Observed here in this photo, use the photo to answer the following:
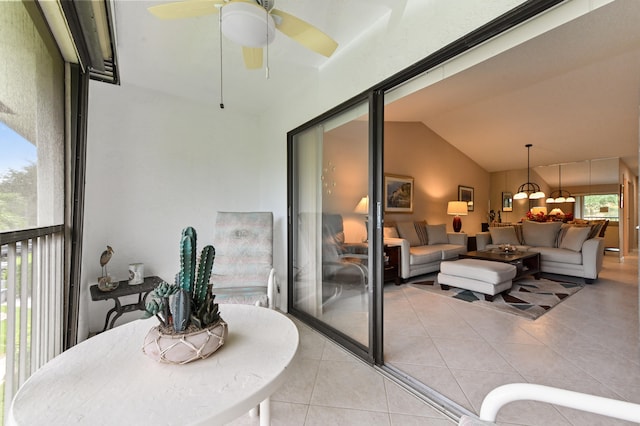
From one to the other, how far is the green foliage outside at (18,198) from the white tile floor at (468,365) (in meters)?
1.44

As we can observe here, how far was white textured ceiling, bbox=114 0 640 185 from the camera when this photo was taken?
1.91 metres

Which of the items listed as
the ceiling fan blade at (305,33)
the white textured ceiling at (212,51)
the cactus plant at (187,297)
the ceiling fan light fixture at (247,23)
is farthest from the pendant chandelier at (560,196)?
the cactus plant at (187,297)

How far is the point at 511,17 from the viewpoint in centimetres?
125

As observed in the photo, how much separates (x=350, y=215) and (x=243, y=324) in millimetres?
1329

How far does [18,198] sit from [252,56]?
4.65ft

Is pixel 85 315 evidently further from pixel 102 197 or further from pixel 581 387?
pixel 581 387

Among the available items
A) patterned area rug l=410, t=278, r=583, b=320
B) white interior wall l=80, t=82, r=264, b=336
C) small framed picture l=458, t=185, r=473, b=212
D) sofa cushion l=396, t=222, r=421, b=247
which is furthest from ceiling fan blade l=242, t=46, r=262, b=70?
small framed picture l=458, t=185, r=473, b=212

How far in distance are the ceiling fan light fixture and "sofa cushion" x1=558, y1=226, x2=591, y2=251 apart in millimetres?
5481

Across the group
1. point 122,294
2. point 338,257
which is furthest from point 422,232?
point 122,294

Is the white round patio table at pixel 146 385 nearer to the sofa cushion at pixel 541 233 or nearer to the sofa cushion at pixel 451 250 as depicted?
the sofa cushion at pixel 451 250

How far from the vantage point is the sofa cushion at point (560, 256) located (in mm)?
4227

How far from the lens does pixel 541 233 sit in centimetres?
512

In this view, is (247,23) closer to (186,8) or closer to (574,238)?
(186,8)

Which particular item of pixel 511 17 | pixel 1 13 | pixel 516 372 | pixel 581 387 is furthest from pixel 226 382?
pixel 581 387
